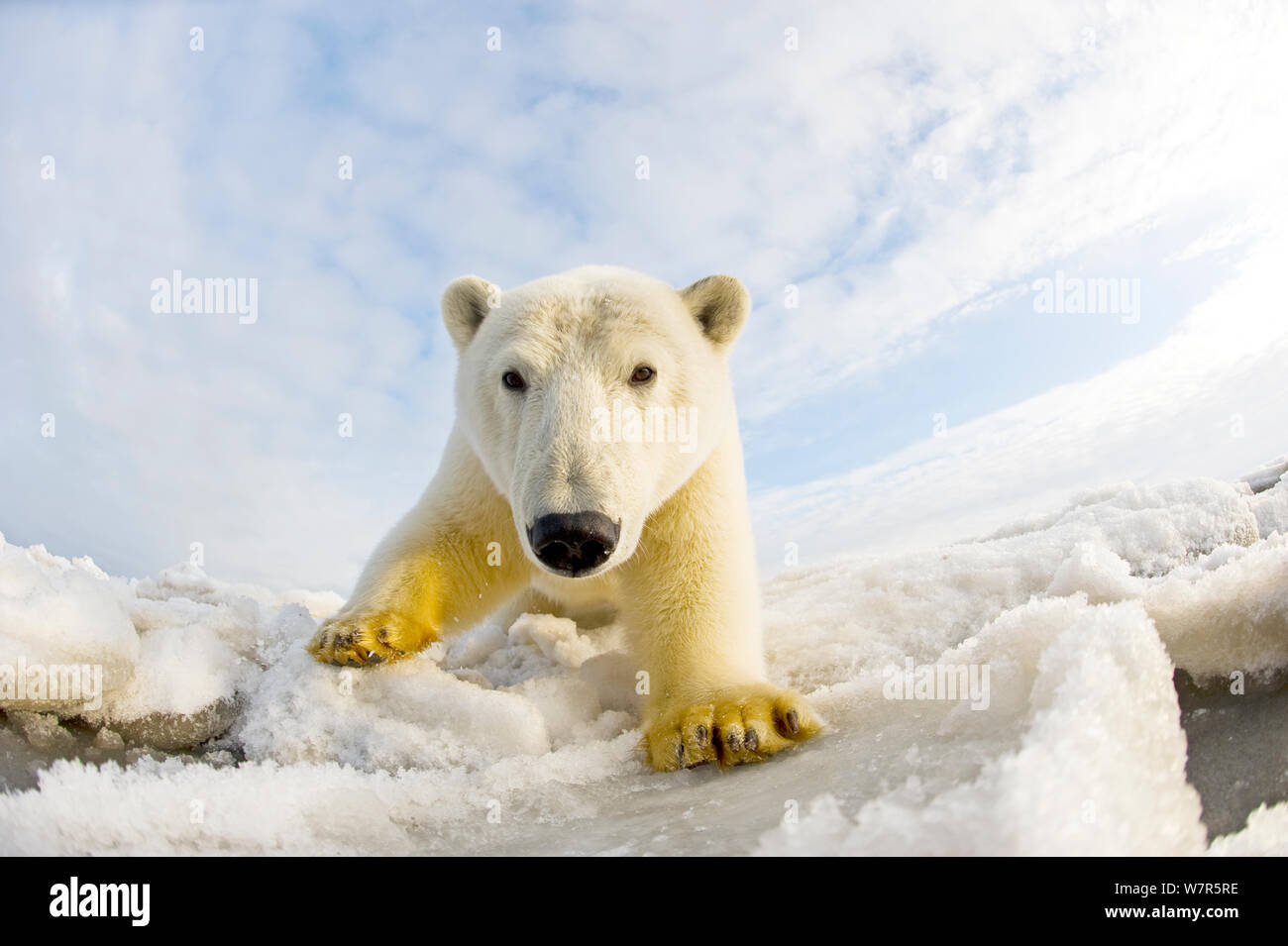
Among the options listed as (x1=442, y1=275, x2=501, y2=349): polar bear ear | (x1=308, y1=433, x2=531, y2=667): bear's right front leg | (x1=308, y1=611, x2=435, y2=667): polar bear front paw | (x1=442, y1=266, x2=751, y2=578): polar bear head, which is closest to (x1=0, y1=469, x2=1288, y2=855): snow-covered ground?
(x1=308, y1=611, x2=435, y2=667): polar bear front paw

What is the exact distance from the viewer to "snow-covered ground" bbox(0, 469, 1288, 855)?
1.73 meters

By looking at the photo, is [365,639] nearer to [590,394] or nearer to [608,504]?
[608,504]

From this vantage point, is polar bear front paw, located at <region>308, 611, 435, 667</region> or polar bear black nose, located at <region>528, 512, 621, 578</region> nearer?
polar bear black nose, located at <region>528, 512, 621, 578</region>

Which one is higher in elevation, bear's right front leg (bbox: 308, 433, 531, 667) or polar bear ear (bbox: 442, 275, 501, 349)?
polar bear ear (bbox: 442, 275, 501, 349)

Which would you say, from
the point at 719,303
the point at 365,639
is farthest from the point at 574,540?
the point at 719,303

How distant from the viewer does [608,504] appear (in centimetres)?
324

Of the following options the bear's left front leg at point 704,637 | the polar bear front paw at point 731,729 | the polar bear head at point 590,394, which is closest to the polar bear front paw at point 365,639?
the polar bear head at point 590,394

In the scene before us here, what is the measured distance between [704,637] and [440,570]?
63.2 inches

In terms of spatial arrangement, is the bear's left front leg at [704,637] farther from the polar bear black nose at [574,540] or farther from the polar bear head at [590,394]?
the polar bear black nose at [574,540]

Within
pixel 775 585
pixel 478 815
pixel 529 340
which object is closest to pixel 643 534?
pixel 529 340

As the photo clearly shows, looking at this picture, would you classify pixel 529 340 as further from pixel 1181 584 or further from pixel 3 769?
pixel 1181 584

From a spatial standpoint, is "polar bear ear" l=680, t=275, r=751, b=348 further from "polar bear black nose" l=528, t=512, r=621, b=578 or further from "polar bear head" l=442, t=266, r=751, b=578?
"polar bear black nose" l=528, t=512, r=621, b=578

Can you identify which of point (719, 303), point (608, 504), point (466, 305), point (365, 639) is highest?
point (466, 305)

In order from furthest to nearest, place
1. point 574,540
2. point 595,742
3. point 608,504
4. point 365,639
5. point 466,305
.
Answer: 1. point 466,305
2. point 365,639
3. point 595,742
4. point 608,504
5. point 574,540
